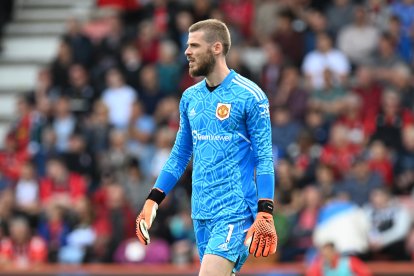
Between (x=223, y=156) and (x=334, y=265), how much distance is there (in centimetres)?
597

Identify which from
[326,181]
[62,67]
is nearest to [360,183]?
[326,181]

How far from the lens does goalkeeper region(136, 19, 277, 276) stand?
7387 millimetres

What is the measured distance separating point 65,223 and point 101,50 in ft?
12.7

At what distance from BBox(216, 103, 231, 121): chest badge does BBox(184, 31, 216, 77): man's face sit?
0.91ft

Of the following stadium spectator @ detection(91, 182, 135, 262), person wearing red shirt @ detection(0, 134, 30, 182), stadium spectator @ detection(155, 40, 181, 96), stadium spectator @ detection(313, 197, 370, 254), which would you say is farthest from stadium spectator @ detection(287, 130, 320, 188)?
person wearing red shirt @ detection(0, 134, 30, 182)

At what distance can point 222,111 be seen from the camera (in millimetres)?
7527

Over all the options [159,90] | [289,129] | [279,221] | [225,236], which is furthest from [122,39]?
[225,236]

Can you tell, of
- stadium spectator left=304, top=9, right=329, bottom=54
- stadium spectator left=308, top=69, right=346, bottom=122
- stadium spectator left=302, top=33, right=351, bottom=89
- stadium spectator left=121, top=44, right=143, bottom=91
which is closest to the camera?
stadium spectator left=308, top=69, right=346, bottom=122

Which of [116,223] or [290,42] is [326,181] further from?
[290,42]

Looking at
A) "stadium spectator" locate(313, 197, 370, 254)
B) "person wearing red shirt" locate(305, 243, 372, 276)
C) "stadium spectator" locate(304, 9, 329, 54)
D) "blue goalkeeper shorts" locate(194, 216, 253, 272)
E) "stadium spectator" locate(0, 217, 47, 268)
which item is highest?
"stadium spectator" locate(304, 9, 329, 54)

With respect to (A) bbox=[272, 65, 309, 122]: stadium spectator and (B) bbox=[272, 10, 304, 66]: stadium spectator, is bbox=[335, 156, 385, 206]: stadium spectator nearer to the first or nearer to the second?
(A) bbox=[272, 65, 309, 122]: stadium spectator

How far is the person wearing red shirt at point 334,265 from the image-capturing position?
13039mm

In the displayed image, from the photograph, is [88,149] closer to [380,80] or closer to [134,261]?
[134,261]

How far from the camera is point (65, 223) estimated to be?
1595cm
